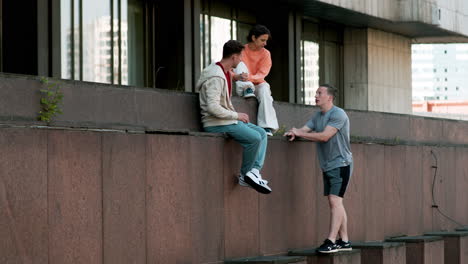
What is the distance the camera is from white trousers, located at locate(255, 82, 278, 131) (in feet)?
46.7

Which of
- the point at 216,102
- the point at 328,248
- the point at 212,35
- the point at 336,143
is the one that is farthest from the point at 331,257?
the point at 212,35

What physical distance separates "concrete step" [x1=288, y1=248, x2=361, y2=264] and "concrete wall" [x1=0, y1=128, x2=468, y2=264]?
32 centimetres

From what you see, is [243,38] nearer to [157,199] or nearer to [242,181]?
[242,181]

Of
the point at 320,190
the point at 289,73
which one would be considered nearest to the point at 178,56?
the point at 289,73

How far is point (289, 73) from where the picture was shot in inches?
1219

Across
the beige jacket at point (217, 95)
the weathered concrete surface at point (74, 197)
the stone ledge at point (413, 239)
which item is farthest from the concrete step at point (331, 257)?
the weathered concrete surface at point (74, 197)

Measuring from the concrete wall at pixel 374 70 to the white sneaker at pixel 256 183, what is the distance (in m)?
23.1

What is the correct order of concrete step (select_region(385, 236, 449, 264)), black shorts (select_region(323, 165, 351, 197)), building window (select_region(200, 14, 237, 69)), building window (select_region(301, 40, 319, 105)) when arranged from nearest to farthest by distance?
1. black shorts (select_region(323, 165, 351, 197))
2. concrete step (select_region(385, 236, 449, 264))
3. building window (select_region(200, 14, 237, 69))
4. building window (select_region(301, 40, 319, 105))

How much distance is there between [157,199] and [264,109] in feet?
10.3

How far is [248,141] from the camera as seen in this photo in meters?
12.5

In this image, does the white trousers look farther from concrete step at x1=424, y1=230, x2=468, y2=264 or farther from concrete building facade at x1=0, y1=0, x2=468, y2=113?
concrete building facade at x1=0, y1=0, x2=468, y2=113

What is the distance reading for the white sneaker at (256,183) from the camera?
12.5 m

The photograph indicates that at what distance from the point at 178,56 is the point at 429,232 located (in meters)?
9.21

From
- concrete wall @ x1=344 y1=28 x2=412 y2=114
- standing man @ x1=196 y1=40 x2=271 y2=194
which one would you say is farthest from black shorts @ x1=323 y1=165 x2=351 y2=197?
concrete wall @ x1=344 y1=28 x2=412 y2=114
